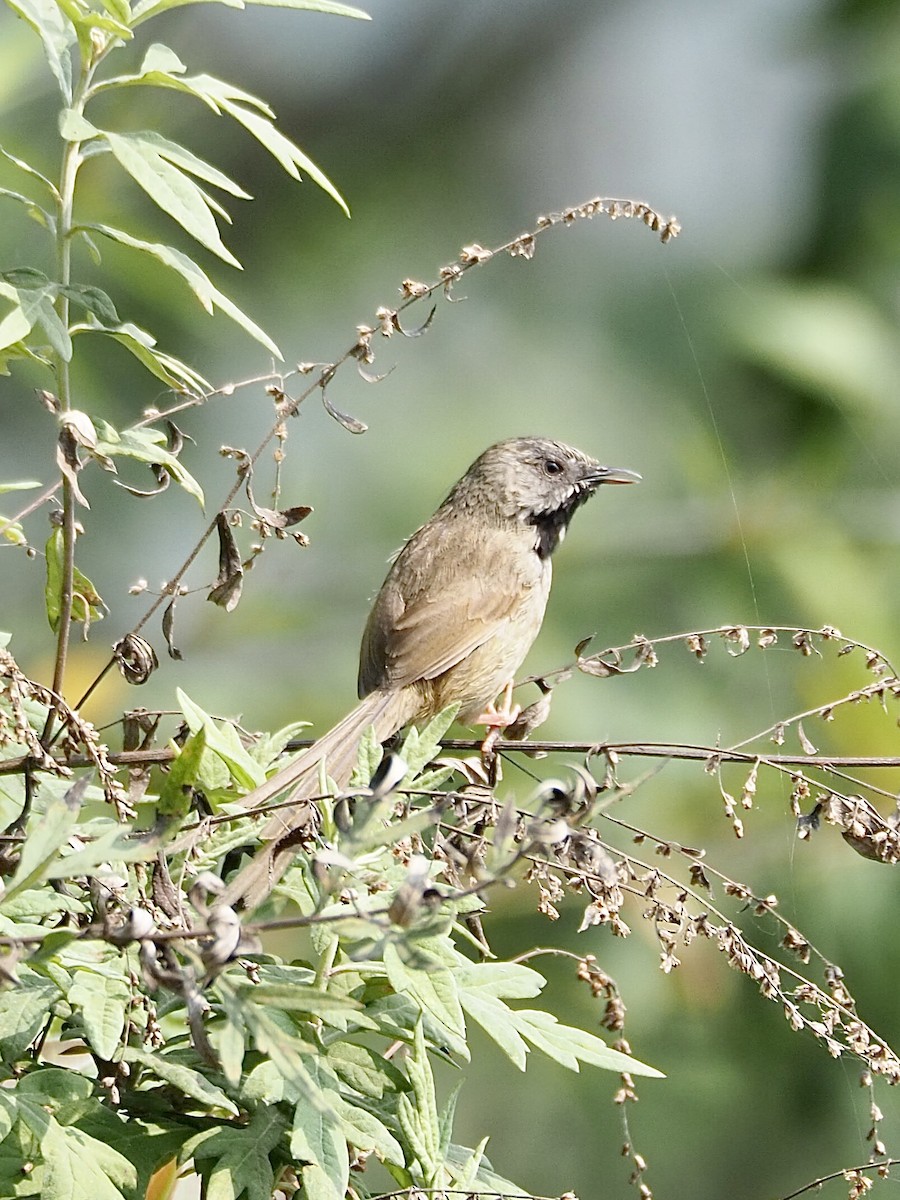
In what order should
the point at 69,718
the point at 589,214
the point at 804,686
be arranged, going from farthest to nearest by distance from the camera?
the point at 804,686 < the point at 589,214 < the point at 69,718

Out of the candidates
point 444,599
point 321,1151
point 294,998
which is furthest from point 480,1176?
point 444,599

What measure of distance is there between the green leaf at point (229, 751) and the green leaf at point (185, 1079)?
1.17ft

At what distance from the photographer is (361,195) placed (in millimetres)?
8312

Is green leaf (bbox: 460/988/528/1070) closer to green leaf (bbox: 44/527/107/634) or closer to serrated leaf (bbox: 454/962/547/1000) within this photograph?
serrated leaf (bbox: 454/962/547/1000)

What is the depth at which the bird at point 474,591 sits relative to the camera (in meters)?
3.75

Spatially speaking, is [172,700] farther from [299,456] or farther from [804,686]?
[804,686]

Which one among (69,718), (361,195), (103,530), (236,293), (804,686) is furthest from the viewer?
(361,195)

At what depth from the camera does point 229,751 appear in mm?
1813

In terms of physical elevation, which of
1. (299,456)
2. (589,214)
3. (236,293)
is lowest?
(589,214)

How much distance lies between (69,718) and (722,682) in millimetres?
5090

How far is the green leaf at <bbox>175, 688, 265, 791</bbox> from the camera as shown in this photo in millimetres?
1808

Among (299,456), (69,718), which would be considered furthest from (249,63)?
(69,718)

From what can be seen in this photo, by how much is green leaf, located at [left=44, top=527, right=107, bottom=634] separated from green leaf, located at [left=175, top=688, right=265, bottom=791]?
0.24m

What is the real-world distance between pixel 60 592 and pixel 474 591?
84.7 inches
